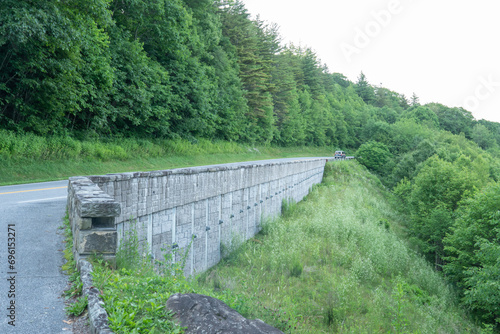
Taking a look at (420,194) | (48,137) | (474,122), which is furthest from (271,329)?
(474,122)

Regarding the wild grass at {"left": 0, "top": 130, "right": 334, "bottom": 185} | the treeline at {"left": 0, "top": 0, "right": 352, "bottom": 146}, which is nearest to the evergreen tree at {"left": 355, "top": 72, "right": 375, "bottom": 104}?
the treeline at {"left": 0, "top": 0, "right": 352, "bottom": 146}

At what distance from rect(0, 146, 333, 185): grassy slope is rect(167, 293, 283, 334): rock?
11.3m

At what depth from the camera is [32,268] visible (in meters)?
4.72

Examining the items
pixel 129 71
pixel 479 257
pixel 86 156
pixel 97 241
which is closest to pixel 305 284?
pixel 97 241

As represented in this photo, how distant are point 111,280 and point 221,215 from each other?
23.6 ft

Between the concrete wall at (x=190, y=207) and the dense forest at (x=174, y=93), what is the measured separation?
8.69 meters

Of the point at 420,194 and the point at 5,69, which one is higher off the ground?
the point at 5,69

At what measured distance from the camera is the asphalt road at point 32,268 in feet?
11.4

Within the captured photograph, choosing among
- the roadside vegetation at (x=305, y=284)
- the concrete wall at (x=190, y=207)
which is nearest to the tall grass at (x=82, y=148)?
the concrete wall at (x=190, y=207)

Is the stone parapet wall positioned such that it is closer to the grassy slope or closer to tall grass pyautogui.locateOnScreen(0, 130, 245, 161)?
the grassy slope

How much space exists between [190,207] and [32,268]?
4.59m

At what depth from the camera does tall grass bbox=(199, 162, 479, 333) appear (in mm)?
8500

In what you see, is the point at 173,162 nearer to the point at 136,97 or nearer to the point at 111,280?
the point at 136,97

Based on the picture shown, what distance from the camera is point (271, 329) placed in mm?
3533
